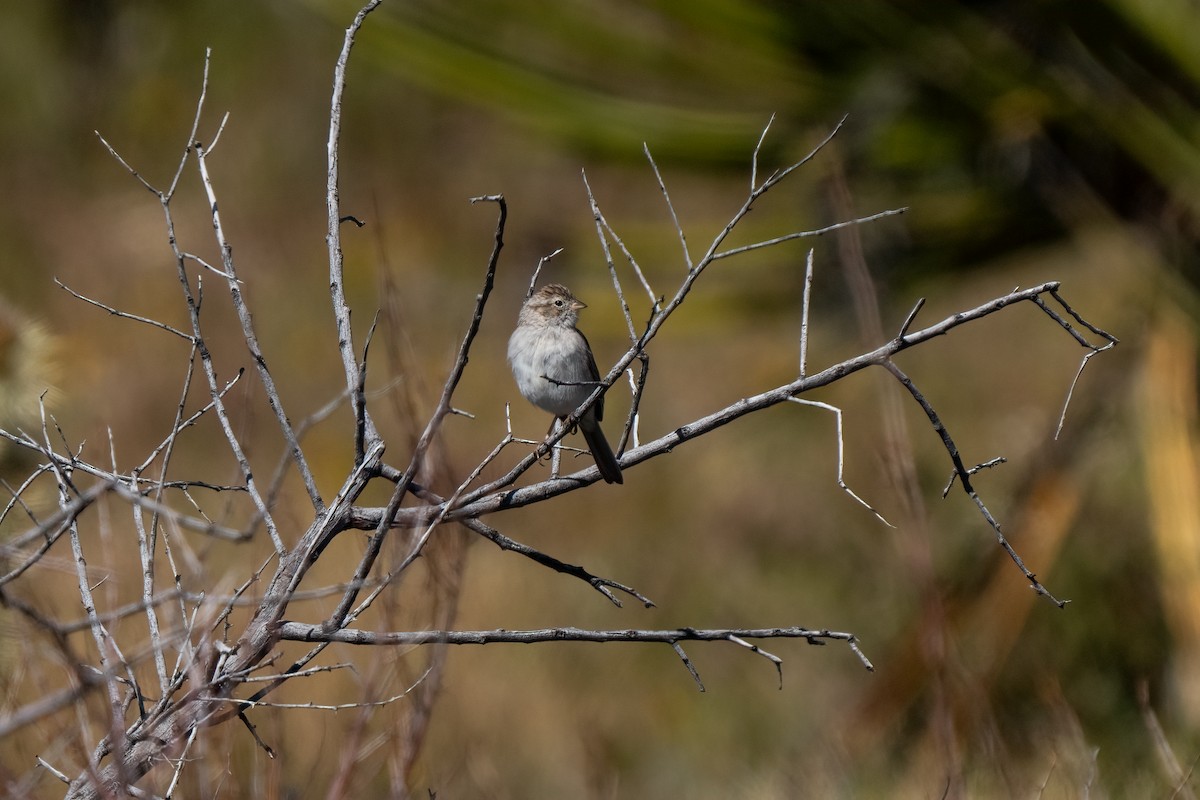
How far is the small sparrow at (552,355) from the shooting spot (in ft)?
14.8

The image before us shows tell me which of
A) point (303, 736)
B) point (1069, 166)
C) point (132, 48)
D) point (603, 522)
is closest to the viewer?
point (1069, 166)

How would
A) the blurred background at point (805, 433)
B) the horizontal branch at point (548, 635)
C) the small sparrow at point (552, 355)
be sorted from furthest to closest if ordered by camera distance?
the blurred background at point (805, 433) < the small sparrow at point (552, 355) < the horizontal branch at point (548, 635)

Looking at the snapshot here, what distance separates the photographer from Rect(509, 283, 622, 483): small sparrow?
4500mm

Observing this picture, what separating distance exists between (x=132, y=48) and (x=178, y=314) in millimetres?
4904

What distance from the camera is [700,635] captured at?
2.33 meters

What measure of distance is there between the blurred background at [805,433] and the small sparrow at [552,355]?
11.8 inches

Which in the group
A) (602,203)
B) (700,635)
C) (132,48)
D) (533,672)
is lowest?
(533,672)

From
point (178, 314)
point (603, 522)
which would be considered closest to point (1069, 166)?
point (603, 522)

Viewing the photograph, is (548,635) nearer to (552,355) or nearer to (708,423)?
(708,423)

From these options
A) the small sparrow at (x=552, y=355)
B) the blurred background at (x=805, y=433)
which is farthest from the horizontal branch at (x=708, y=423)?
the small sparrow at (x=552, y=355)

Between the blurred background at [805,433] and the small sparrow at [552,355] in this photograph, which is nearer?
the small sparrow at [552,355]

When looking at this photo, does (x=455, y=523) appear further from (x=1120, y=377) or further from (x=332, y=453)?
(x=332, y=453)

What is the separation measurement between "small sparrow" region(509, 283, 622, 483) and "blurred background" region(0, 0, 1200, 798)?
301mm

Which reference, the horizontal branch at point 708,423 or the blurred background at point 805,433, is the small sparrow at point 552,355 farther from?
the horizontal branch at point 708,423
